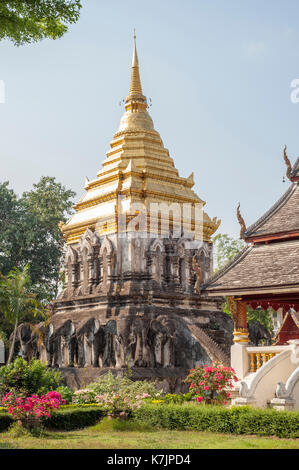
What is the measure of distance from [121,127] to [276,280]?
19925 millimetres

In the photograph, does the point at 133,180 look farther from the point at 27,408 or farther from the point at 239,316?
the point at 27,408

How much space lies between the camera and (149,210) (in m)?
28.4

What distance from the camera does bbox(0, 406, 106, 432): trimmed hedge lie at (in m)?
14.5

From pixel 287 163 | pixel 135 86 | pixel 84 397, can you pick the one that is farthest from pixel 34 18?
pixel 135 86

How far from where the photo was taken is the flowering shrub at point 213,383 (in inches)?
585

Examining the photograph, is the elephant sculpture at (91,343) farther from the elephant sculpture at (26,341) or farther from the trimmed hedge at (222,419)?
the trimmed hedge at (222,419)

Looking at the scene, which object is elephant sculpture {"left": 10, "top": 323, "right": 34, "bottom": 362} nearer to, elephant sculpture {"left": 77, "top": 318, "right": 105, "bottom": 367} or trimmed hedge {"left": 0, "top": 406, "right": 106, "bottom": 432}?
elephant sculpture {"left": 77, "top": 318, "right": 105, "bottom": 367}

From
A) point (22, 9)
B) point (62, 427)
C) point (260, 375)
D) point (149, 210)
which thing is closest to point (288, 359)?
point (260, 375)

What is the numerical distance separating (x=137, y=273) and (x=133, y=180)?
4591 mm

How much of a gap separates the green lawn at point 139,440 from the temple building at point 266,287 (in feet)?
5.34

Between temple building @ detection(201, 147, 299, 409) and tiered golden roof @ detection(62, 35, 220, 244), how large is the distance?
40.0 feet

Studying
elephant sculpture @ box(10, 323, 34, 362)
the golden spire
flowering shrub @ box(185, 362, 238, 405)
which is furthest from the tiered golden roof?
flowering shrub @ box(185, 362, 238, 405)

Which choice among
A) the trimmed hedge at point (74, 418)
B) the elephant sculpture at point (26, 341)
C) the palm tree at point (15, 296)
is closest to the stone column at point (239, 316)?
the trimmed hedge at point (74, 418)

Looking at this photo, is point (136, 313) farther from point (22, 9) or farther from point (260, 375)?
point (22, 9)
